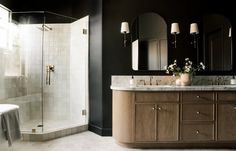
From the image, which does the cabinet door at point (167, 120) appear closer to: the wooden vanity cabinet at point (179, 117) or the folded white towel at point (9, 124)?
the wooden vanity cabinet at point (179, 117)

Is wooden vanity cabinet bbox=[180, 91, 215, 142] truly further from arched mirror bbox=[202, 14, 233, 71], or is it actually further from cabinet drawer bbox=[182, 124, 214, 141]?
arched mirror bbox=[202, 14, 233, 71]

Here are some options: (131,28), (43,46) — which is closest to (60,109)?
(43,46)

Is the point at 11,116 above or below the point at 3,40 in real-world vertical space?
below

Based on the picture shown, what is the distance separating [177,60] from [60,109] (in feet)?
8.22

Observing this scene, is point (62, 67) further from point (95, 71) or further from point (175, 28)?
point (175, 28)

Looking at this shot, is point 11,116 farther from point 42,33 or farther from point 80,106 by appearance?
point 42,33

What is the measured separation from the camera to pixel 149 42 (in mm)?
3645

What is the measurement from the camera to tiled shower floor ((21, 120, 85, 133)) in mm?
3494

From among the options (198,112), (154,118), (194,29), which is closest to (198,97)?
(198,112)

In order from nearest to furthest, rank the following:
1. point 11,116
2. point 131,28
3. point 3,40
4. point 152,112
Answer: point 11,116
point 152,112
point 3,40
point 131,28

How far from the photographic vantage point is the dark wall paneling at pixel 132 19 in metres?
3.69

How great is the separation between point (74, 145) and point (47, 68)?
6.11 ft

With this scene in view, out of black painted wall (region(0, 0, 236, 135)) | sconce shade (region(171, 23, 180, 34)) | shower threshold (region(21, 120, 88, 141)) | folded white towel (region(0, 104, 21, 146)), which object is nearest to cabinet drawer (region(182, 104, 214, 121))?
black painted wall (region(0, 0, 236, 135))

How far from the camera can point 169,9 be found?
3.69 meters
